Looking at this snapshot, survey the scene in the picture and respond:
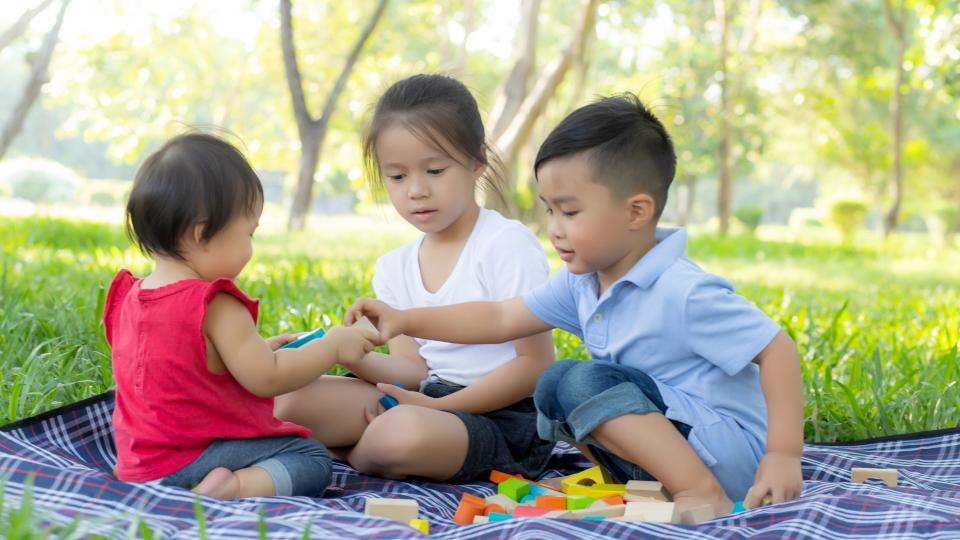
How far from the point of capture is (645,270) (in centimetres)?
216

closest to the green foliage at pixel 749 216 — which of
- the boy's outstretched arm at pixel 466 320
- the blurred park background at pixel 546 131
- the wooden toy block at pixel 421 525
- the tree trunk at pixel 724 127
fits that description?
the blurred park background at pixel 546 131

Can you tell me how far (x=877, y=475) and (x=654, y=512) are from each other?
0.71 meters

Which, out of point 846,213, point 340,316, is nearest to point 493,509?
point 340,316

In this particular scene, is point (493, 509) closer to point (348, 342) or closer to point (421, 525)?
point (421, 525)

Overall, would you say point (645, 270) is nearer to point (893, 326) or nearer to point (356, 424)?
point (356, 424)

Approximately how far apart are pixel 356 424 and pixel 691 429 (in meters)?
0.82

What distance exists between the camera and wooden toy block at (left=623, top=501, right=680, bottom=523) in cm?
184

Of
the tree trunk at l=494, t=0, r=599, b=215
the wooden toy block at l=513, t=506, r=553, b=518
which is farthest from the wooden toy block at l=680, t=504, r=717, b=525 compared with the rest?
the tree trunk at l=494, t=0, r=599, b=215

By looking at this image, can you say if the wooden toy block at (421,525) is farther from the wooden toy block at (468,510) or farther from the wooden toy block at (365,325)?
the wooden toy block at (365,325)

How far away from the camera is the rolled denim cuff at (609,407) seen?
6.77 ft

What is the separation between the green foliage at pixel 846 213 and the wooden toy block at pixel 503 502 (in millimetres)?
20527

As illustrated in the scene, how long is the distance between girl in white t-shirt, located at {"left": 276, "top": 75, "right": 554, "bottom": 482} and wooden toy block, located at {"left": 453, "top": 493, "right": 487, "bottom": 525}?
12.4 inches

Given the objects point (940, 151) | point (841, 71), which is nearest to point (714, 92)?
point (841, 71)

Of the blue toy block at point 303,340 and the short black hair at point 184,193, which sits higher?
the short black hair at point 184,193
